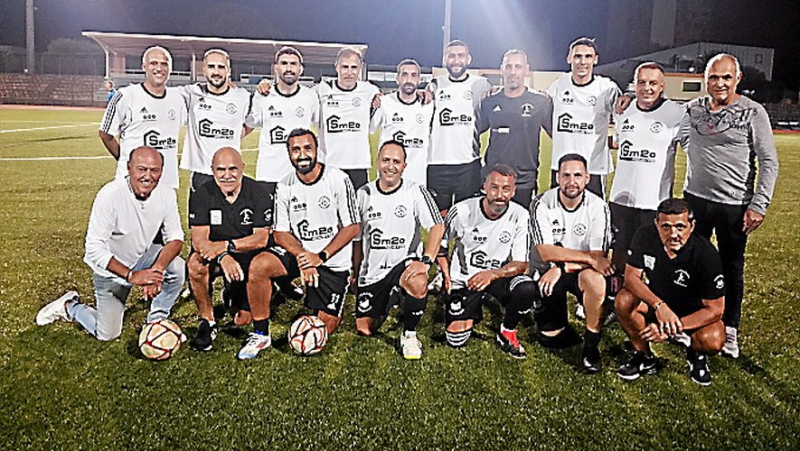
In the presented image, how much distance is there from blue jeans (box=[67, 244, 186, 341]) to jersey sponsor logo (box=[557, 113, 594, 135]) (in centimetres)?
314

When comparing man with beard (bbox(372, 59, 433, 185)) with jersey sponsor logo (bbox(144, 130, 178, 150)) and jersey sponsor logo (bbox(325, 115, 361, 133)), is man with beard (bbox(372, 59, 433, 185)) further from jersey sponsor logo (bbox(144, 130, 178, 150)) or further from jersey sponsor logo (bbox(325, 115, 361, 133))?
jersey sponsor logo (bbox(144, 130, 178, 150))

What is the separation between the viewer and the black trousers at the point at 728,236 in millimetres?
4336

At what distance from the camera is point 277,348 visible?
4406 mm

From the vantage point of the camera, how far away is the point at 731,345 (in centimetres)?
440

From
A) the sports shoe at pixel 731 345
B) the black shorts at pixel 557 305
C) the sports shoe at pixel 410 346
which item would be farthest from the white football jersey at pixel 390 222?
the sports shoe at pixel 731 345

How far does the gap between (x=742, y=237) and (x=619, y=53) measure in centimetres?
5572

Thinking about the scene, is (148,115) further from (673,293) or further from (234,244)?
(673,293)

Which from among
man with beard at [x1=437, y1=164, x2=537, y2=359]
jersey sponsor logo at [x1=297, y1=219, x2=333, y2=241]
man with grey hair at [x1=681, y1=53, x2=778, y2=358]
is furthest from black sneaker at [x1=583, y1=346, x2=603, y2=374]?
jersey sponsor logo at [x1=297, y1=219, x2=333, y2=241]

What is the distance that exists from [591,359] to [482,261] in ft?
3.25

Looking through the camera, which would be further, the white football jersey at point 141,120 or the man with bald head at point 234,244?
the white football jersey at point 141,120

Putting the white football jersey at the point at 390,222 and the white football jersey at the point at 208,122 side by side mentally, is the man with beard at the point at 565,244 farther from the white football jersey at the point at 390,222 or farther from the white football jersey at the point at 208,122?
the white football jersey at the point at 208,122

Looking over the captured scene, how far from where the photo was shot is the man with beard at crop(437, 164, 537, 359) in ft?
14.7

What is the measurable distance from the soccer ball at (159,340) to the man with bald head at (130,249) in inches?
8.6

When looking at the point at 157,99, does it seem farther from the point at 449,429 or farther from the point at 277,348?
the point at 449,429
